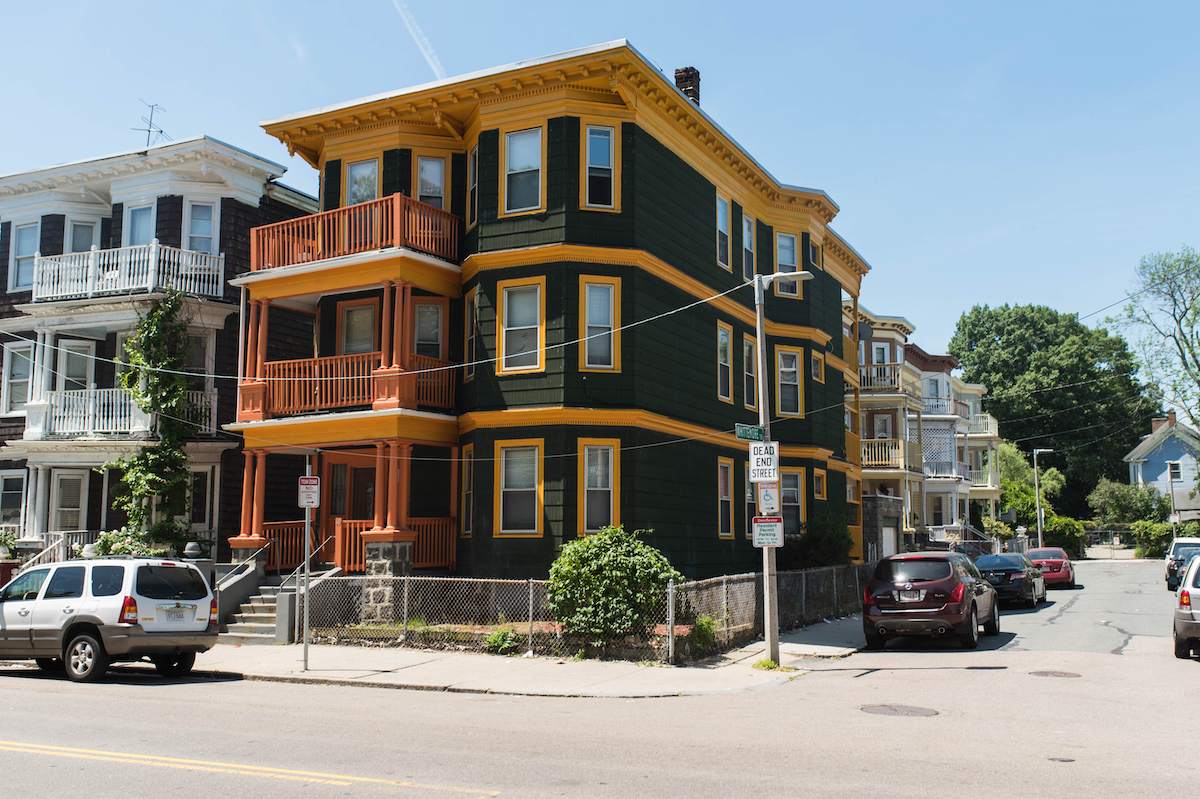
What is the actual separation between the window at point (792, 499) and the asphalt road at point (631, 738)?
1218 cm

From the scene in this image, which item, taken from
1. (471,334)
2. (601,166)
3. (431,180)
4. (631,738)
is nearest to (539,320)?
(471,334)

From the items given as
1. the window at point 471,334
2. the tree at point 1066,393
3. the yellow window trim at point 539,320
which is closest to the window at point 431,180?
the window at point 471,334

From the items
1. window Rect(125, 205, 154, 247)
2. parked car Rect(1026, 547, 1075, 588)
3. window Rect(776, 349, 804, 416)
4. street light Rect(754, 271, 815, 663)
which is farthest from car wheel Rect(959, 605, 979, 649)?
window Rect(125, 205, 154, 247)

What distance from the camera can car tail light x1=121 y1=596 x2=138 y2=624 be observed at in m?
13.8

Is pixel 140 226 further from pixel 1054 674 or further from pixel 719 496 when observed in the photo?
pixel 1054 674

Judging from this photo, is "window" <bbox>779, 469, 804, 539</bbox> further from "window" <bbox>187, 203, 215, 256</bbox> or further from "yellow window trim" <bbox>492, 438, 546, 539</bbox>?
"window" <bbox>187, 203, 215, 256</bbox>

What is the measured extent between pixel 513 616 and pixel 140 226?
1602 cm

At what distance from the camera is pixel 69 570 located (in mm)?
14500

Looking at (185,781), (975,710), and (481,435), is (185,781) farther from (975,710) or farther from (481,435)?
(481,435)

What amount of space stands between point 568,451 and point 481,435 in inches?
75.7

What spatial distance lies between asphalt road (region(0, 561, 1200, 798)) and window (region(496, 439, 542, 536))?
6411mm

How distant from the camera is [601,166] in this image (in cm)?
2003

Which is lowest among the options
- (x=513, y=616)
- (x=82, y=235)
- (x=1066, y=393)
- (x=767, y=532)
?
(x=513, y=616)

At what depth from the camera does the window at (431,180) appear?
71.5 ft
